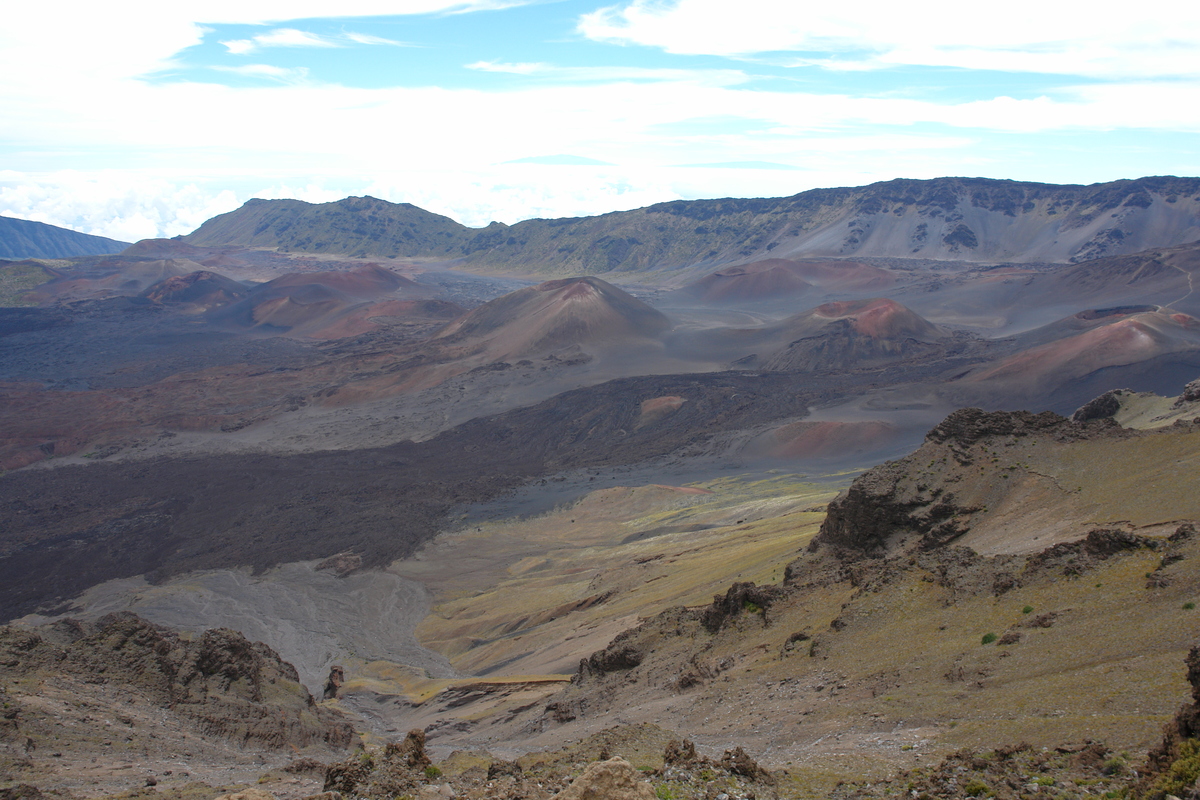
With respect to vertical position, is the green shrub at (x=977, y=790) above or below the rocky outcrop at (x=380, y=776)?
above

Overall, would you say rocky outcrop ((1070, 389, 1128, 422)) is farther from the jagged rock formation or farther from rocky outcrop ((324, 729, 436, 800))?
the jagged rock formation

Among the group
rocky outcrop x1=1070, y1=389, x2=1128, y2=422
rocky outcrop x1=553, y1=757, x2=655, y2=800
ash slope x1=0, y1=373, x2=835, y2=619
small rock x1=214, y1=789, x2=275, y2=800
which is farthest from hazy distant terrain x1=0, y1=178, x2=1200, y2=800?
small rock x1=214, y1=789, x2=275, y2=800

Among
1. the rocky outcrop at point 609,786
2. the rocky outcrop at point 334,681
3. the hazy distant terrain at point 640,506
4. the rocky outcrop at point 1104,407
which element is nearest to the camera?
the rocky outcrop at point 609,786

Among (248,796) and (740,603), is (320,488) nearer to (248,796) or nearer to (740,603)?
(740,603)

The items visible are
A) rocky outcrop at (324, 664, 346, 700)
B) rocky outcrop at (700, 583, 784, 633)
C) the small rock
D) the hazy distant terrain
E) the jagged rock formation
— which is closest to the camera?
the small rock

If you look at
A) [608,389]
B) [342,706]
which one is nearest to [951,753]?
[342,706]

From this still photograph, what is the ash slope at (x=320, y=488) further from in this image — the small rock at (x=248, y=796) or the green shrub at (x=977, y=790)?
the green shrub at (x=977, y=790)

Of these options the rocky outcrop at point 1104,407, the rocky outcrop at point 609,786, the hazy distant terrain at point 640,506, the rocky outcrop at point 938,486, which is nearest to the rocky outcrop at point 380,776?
the hazy distant terrain at point 640,506

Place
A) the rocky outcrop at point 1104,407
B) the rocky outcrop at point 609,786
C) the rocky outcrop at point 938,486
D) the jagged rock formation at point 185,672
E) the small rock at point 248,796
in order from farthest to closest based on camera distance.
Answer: the rocky outcrop at point 1104,407 → the rocky outcrop at point 938,486 → the jagged rock formation at point 185,672 → the small rock at point 248,796 → the rocky outcrop at point 609,786
